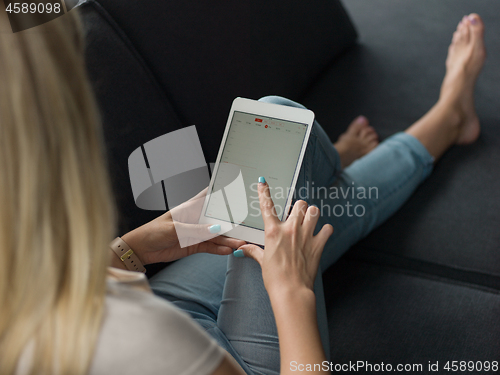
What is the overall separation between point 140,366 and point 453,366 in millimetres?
634

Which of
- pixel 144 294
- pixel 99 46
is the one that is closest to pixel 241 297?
pixel 144 294

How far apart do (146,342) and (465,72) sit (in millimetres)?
1222

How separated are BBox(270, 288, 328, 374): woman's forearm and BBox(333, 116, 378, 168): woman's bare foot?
2.35 ft

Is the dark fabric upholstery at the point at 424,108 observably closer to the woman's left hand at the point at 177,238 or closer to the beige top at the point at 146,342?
the woman's left hand at the point at 177,238

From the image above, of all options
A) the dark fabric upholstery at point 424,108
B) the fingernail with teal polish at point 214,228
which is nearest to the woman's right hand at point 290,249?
the fingernail with teal polish at point 214,228

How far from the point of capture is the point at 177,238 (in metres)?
0.76

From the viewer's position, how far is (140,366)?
401 millimetres

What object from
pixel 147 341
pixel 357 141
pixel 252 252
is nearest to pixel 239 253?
pixel 252 252

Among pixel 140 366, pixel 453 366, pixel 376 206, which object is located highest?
pixel 140 366

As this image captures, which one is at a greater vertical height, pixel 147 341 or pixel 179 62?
pixel 179 62

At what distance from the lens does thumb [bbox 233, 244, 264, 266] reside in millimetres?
698

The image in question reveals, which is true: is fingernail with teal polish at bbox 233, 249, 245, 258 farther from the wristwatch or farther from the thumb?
the wristwatch

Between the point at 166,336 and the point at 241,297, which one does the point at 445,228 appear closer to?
the point at 241,297

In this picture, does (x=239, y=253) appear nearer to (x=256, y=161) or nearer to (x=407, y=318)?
(x=256, y=161)
